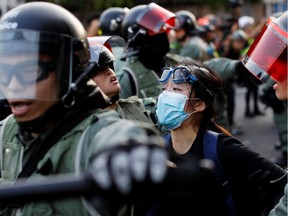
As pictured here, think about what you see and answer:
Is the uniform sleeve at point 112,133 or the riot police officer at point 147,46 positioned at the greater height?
the uniform sleeve at point 112,133

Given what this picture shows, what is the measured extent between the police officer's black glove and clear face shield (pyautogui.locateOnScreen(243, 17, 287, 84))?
117 centimetres

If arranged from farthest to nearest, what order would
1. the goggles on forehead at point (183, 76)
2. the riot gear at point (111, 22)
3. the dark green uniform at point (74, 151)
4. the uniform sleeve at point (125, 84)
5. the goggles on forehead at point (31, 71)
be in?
the riot gear at point (111, 22)
the uniform sleeve at point (125, 84)
the goggles on forehead at point (183, 76)
the goggles on forehead at point (31, 71)
the dark green uniform at point (74, 151)

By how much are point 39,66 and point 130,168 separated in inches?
28.6

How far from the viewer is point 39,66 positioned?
2.07 m

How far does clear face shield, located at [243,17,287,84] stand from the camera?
99.8 inches

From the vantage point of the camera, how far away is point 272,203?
9.96ft

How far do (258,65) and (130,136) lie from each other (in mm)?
1211

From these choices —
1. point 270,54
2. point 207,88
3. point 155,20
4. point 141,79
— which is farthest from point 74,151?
point 155,20

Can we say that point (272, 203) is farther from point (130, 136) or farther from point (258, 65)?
point (130, 136)

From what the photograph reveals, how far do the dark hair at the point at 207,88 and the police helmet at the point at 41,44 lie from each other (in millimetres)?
1352

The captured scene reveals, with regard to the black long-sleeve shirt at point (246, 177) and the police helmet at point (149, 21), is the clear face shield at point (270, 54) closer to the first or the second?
the black long-sleeve shirt at point (246, 177)

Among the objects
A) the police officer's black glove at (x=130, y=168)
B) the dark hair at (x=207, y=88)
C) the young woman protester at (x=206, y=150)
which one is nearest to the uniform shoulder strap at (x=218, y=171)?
the young woman protester at (x=206, y=150)

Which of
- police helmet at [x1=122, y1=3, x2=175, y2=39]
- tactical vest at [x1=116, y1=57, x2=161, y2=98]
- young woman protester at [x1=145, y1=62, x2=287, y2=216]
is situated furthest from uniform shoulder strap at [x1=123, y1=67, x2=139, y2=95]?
young woman protester at [x1=145, y1=62, x2=287, y2=216]

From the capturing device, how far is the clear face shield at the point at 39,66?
207 cm
